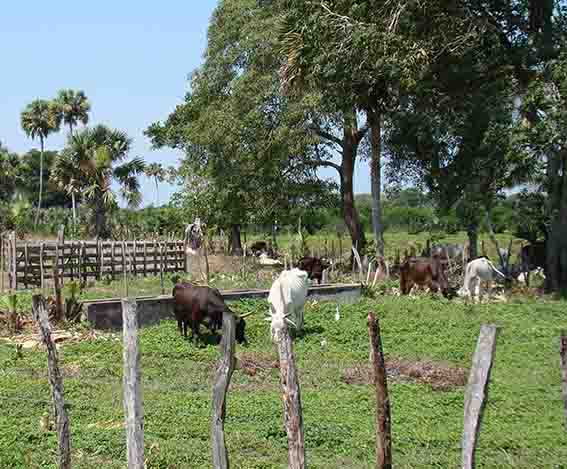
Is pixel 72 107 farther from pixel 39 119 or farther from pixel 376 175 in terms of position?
pixel 376 175

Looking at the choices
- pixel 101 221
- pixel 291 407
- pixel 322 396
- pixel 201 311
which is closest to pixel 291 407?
pixel 291 407

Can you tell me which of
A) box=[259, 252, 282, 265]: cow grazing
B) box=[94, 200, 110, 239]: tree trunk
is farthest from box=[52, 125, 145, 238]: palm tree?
box=[259, 252, 282, 265]: cow grazing

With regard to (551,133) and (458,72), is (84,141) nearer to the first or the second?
(458,72)

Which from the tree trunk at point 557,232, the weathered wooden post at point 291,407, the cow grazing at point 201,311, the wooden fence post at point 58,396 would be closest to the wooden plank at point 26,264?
the cow grazing at point 201,311

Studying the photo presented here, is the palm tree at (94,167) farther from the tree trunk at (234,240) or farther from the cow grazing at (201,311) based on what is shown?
the cow grazing at (201,311)

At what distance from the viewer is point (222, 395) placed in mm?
7062

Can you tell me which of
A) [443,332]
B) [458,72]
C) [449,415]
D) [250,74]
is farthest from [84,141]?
[449,415]

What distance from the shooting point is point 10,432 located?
948cm

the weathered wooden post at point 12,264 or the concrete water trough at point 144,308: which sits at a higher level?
the weathered wooden post at point 12,264

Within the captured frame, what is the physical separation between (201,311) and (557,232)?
11106 millimetres

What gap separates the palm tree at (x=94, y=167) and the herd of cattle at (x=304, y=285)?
1109cm

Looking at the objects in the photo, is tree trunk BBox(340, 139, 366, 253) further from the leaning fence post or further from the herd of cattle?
the leaning fence post

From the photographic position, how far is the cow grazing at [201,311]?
1620cm

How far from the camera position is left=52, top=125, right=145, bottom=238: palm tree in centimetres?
3431
